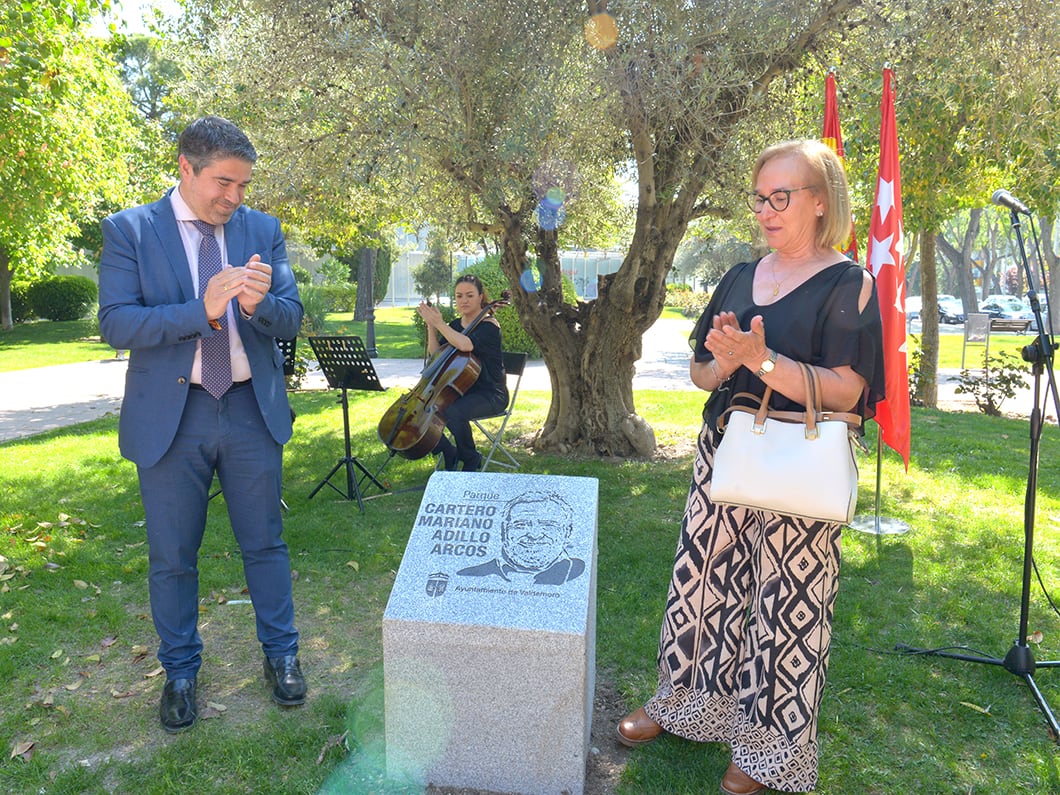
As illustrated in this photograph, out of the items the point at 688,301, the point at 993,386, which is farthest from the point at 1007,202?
the point at 688,301

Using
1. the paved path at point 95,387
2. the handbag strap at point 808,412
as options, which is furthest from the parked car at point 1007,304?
the handbag strap at point 808,412

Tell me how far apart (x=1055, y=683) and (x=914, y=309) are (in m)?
43.0

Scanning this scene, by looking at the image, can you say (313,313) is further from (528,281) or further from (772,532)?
(772,532)

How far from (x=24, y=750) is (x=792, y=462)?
2991 mm

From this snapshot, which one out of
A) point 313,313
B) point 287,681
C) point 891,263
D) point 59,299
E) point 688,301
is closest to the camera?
point 287,681

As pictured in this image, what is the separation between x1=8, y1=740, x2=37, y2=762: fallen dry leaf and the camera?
3.00 metres

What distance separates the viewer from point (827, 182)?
2.48 metres

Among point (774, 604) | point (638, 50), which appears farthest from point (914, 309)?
point (774, 604)

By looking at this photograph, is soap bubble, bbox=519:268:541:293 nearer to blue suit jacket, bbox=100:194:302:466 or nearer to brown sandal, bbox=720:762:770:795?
blue suit jacket, bbox=100:194:302:466

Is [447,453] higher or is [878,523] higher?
[447,453]

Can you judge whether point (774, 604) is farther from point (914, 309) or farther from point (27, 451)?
point (914, 309)

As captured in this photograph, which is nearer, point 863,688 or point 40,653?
point 863,688

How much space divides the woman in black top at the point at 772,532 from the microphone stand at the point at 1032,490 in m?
0.87

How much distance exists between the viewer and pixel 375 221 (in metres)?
10.2
